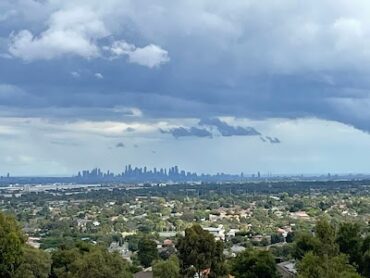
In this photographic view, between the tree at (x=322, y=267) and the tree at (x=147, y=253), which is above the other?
the tree at (x=322, y=267)

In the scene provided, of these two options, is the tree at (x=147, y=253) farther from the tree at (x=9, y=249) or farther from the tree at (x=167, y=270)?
the tree at (x=9, y=249)

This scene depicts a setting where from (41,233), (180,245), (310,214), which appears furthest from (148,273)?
(310,214)

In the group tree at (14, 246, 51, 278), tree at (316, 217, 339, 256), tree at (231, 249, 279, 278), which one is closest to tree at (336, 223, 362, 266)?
tree at (231, 249, 279, 278)

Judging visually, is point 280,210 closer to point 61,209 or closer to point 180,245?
point 61,209

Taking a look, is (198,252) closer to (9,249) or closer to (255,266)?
(255,266)

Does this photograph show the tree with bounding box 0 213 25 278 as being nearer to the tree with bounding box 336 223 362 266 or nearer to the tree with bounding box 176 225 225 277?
the tree with bounding box 176 225 225 277

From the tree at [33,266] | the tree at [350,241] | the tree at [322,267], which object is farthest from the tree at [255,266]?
the tree at [322,267]
